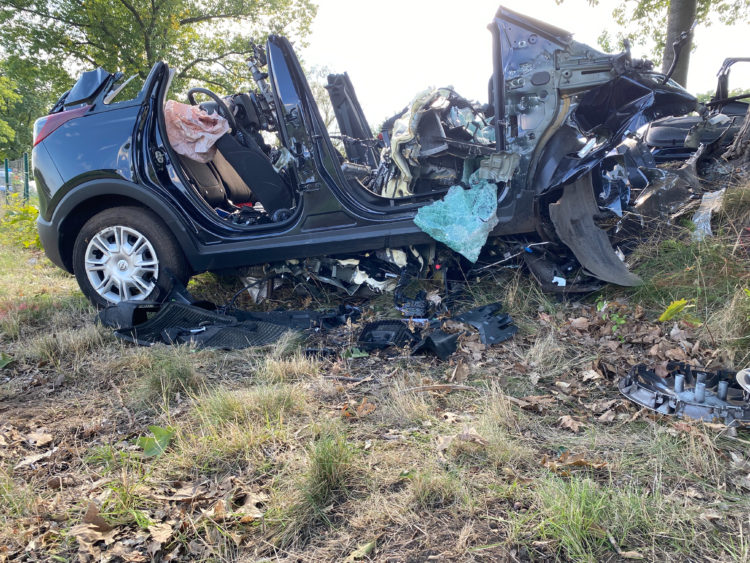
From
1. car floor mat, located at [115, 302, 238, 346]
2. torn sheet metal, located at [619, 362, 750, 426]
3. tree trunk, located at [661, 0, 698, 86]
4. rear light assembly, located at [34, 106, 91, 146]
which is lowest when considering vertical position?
torn sheet metal, located at [619, 362, 750, 426]

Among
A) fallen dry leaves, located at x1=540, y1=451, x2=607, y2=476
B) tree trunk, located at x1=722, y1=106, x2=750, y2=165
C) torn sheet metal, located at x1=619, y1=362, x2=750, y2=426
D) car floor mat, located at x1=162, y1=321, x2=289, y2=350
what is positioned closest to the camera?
fallen dry leaves, located at x1=540, y1=451, x2=607, y2=476

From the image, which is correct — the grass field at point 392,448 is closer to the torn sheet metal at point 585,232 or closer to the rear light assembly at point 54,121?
the torn sheet metal at point 585,232

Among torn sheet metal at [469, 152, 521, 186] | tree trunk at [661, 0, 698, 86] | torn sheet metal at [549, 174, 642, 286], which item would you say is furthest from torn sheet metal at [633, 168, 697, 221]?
tree trunk at [661, 0, 698, 86]

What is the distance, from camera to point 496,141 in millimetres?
3609

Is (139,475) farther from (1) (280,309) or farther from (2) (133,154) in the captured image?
(2) (133,154)

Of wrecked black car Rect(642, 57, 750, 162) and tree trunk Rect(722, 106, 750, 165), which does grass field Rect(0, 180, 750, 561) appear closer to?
tree trunk Rect(722, 106, 750, 165)

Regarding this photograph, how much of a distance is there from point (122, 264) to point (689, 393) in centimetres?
413

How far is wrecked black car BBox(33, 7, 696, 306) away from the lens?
11.5 ft

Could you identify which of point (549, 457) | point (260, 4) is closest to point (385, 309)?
point (549, 457)

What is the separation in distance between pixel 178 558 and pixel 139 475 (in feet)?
1.55

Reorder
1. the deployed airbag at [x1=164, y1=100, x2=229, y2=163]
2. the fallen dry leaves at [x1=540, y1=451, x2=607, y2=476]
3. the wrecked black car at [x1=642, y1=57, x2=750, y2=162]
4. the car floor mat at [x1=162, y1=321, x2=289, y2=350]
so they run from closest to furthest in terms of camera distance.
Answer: the fallen dry leaves at [x1=540, y1=451, x2=607, y2=476] < the car floor mat at [x1=162, y1=321, x2=289, y2=350] < the deployed airbag at [x1=164, y1=100, x2=229, y2=163] < the wrecked black car at [x1=642, y1=57, x2=750, y2=162]

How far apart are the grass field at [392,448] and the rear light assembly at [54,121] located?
1.73 m

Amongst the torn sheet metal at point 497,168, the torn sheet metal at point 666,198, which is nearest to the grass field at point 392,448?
the torn sheet metal at point 666,198

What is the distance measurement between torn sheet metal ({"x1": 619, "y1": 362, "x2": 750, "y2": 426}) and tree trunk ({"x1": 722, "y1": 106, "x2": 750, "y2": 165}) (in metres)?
2.31
